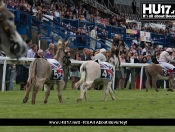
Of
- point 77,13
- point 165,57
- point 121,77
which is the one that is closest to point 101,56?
point 121,77

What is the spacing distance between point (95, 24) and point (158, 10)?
502 cm

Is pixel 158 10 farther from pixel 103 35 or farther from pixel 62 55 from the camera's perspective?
pixel 62 55

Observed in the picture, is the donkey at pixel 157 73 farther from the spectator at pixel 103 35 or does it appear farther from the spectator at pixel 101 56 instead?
the spectator at pixel 103 35

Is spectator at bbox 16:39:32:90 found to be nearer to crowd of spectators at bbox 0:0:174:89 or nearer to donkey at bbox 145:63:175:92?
crowd of spectators at bbox 0:0:174:89

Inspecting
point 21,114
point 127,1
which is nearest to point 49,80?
point 21,114

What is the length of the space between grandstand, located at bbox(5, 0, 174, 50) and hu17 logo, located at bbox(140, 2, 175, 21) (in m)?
2.27

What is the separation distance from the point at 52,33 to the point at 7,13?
2982cm

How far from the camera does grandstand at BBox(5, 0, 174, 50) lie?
32.7m

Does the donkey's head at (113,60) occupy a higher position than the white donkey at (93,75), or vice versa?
the donkey's head at (113,60)

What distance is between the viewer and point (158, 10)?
140 feet

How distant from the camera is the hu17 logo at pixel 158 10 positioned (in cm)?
4231

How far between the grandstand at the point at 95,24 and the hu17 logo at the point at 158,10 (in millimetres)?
2275

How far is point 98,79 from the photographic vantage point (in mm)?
18578

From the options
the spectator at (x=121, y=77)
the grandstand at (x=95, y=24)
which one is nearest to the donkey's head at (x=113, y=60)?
the spectator at (x=121, y=77)
